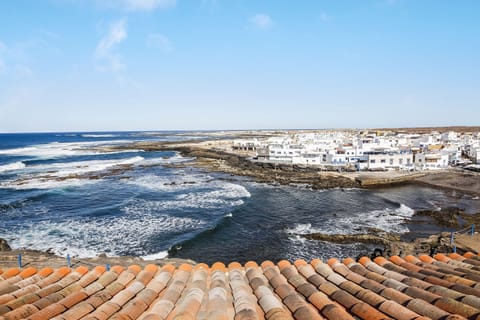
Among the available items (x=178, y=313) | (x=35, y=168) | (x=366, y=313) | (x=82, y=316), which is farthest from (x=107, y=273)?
(x=35, y=168)

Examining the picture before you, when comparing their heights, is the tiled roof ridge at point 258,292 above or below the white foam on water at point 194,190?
above

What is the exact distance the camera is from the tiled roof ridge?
487cm

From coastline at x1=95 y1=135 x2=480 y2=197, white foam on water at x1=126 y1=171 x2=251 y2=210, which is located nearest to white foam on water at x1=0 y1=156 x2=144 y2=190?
white foam on water at x1=126 y1=171 x2=251 y2=210

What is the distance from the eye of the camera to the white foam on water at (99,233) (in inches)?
766

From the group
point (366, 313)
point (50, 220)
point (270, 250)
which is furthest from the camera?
point (50, 220)

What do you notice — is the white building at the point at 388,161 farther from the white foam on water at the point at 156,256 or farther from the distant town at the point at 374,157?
the white foam on water at the point at 156,256

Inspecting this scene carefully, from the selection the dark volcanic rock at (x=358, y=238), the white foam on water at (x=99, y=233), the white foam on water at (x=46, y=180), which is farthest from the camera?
the white foam on water at (x=46, y=180)

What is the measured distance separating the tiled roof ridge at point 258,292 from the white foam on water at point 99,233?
13262mm

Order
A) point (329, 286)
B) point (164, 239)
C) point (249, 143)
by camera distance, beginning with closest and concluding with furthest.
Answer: point (329, 286) < point (164, 239) < point (249, 143)

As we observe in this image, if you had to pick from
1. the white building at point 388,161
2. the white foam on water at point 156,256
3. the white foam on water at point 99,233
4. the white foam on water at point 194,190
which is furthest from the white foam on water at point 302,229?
the white building at point 388,161

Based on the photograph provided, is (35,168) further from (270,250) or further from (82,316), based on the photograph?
(82,316)

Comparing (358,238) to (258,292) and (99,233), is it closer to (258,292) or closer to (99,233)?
(258,292)

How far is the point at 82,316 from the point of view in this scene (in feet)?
16.4

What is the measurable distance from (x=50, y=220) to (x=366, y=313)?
2758cm
